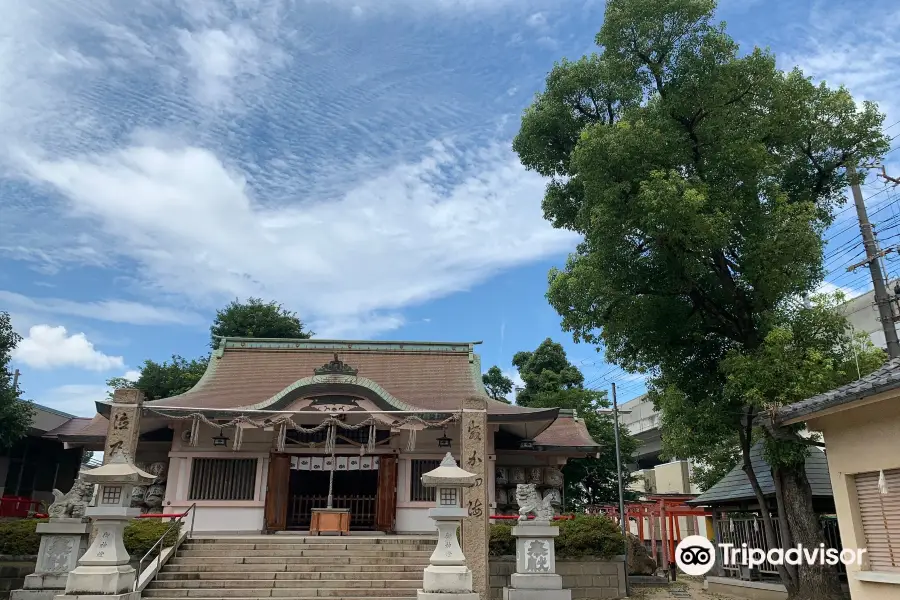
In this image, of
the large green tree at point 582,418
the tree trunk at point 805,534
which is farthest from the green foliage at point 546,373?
the tree trunk at point 805,534

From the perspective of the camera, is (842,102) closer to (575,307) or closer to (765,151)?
(765,151)

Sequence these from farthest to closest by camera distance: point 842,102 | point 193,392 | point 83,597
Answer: point 193,392, point 842,102, point 83,597

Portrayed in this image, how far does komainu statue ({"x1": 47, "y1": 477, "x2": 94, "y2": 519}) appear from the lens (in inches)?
464

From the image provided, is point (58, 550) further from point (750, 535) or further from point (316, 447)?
point (750, 535)

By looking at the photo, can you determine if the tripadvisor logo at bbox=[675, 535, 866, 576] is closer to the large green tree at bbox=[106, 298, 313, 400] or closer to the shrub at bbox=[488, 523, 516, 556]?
the shrub at bbox=[488, 523, 516, 556]

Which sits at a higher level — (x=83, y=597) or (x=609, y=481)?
(x=609, y=481)

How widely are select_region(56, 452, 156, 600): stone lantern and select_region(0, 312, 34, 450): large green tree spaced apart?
9.15 meters

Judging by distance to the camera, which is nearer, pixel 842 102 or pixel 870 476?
pixel 870 476

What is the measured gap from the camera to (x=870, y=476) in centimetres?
857

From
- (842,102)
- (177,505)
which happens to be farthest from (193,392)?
(842,102)

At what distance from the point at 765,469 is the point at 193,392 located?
16.0m

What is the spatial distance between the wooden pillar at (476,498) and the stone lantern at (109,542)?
19.8 feet

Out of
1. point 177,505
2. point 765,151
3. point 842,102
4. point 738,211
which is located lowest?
point 177,505

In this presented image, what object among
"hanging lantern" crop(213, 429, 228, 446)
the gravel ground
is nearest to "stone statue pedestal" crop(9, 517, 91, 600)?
"hanging lantern" crop(213, 429, 228, 446)
